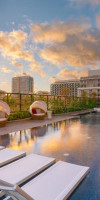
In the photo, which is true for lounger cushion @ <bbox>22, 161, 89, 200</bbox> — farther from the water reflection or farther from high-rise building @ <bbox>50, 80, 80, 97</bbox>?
high-rise building @ <bbox>50, 80, 80, 97</bbox>

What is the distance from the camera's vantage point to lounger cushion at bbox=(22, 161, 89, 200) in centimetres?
232

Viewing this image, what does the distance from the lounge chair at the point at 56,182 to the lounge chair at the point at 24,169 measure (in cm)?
13

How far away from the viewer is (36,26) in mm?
12508

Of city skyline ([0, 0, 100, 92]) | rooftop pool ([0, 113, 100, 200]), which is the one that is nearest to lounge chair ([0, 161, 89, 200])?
rooftop pool ([0, 113, 100, 200])

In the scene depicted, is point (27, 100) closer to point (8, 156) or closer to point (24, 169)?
point (8, 156)

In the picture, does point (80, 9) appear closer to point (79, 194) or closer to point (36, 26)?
point (36, 26)

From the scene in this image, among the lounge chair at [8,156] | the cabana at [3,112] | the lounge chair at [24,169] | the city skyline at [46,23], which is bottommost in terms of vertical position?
the lounge chair at [24,169]

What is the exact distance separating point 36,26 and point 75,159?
37.6 feet

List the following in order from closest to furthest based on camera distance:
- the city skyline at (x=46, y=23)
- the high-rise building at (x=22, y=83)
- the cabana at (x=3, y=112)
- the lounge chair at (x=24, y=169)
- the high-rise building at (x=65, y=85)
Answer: the lounge chair at (x=24, y=169)
the cabana at (x=3, y=112)
the city skyline at (x=46, y=23)
the high-rise building at (x=22, y=83)
the high-rise building at (x=65, y=85)

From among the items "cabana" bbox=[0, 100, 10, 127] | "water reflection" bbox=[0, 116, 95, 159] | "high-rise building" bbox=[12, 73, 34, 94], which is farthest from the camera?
"high-rise building" bbox=[12, 73, 34, 94]

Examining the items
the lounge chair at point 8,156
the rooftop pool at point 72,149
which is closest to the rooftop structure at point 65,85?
the rooftop pool at point 72,149

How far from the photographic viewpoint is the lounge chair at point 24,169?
8.89 ft

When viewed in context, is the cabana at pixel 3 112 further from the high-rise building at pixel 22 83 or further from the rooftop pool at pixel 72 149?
the high-rise building at pixel 22 83

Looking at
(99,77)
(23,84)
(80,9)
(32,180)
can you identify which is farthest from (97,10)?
(23,84)
